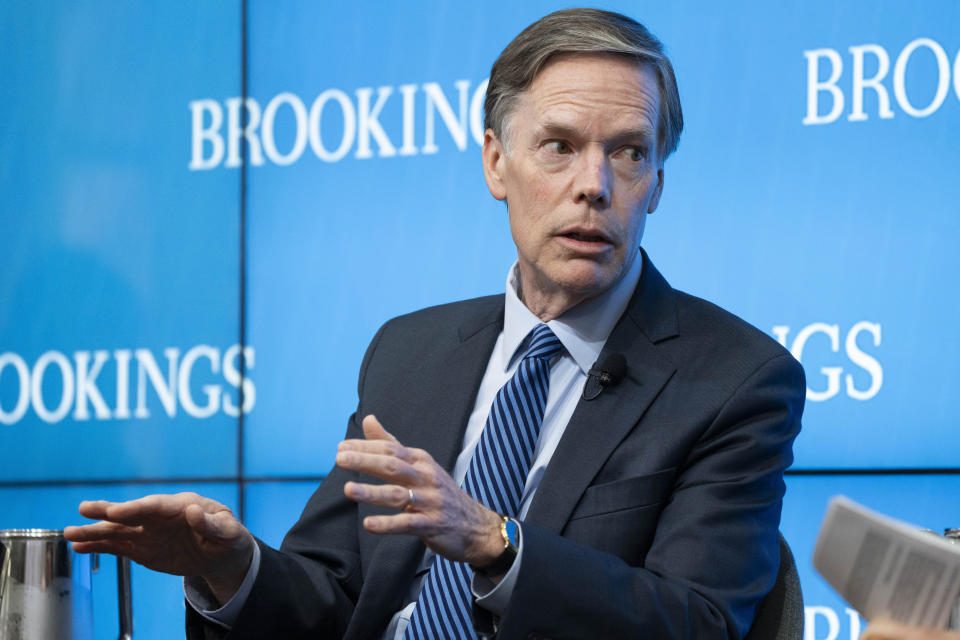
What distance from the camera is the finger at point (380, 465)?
128 centimetres

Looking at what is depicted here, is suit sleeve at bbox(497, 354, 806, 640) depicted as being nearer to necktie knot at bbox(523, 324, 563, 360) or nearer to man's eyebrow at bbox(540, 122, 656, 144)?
necktie knot at bbox(523, 324, 563, 360)

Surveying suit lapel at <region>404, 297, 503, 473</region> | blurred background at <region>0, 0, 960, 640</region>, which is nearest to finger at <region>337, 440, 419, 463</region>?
suit lapel at <region>404, 297, 503, 473</region>

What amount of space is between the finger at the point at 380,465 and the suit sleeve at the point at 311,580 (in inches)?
22.0

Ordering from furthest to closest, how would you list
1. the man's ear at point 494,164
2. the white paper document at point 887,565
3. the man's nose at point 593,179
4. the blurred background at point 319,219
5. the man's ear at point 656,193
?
the blurred background at point 319,219 → the man's ear at point 494,164 → the man's ear at point 656,193 → the man's nose at point 593,179 → the white paper document at point 887,565

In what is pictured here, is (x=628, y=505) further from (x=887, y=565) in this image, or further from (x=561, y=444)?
(x=887, y=565)

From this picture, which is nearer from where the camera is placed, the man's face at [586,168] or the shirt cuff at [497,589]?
the shirt cuff at [497,589]

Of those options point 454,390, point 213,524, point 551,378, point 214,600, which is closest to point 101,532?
point 213,524

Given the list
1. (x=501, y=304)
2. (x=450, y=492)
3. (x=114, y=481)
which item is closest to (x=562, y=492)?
(x=450, y=492)

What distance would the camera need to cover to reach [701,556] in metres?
1.58

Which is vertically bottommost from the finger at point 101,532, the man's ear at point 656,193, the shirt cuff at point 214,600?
the shirt cuff at point 214,600

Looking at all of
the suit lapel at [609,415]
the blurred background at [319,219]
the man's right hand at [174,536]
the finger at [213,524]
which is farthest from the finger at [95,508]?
the blurred background at [319,219]

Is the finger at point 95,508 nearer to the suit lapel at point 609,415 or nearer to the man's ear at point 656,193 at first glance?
the suit lapel at point 609,415

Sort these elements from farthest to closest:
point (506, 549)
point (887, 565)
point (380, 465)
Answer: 1. point (506, 549)
2. point (380, 465)
3. point (887, 565)

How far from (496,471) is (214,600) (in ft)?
1.66
